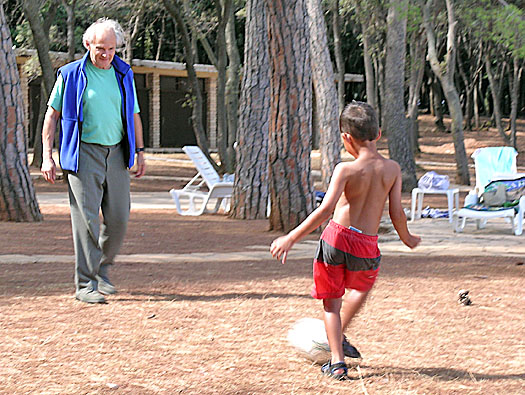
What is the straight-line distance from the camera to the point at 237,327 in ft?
18.2

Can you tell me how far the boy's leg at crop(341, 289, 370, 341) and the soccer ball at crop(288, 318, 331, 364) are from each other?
14 centimetres

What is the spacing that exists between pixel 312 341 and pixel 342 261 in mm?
514

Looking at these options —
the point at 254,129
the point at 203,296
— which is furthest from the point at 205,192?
the point at 203,296

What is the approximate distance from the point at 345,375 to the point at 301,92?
22.6ft

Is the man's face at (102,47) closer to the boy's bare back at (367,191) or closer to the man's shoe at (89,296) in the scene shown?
the man's shoe at (89,296)

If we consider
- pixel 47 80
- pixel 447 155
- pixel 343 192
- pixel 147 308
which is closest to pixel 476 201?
pixel 147 308

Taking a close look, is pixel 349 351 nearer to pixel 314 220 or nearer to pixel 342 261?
pixel 342 261

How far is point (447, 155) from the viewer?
36.8 metres

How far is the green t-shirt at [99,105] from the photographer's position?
5984 millimetres

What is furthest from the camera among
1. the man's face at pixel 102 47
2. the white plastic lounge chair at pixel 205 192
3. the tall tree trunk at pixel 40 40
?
the tall tree trunk at pixel 40 40

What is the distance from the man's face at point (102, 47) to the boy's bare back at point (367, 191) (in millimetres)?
2283

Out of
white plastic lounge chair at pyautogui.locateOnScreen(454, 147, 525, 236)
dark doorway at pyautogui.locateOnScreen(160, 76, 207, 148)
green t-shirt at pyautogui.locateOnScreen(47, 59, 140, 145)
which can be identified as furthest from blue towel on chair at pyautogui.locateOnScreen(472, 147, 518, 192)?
dark doorway at pyautogui.locateOnScreen(160, 76, 207, 148)

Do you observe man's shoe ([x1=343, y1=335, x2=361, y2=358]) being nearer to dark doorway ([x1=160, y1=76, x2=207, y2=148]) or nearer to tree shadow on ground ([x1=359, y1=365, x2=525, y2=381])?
tree shadow on ground ([x1=359, y1=365, x2=525, y2=381])

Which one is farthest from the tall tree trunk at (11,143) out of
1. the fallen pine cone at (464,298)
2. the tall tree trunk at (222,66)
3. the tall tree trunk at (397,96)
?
the tall tree trunk at (222,66)
